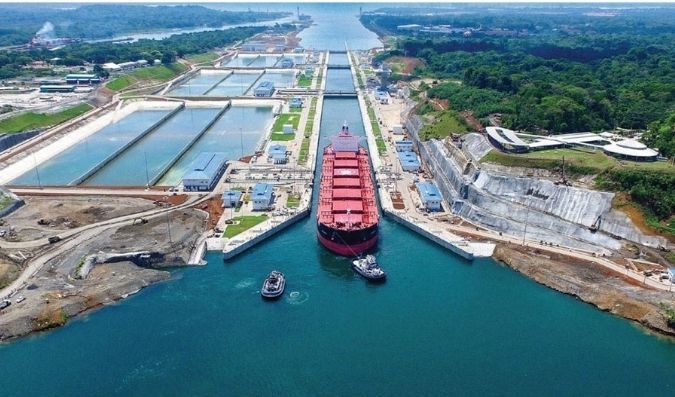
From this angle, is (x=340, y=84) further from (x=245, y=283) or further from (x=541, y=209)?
(x=245, y=283)

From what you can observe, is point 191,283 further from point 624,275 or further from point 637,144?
point 637,144

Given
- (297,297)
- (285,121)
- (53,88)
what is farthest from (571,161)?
(53,88)

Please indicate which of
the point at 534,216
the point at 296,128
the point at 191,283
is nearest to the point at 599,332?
the point at 534,216

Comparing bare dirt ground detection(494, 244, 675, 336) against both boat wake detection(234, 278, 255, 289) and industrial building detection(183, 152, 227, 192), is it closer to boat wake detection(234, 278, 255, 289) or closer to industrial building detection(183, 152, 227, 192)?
boat wake detection(234, 278, 255, 289)

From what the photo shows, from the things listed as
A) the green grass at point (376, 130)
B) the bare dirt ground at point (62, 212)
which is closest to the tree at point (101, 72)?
the green grass at point (376, 130)

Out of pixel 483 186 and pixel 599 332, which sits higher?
pixel 483 186

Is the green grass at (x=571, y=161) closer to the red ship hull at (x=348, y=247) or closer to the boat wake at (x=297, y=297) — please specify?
the red ship hull at (x=348, y=247)
